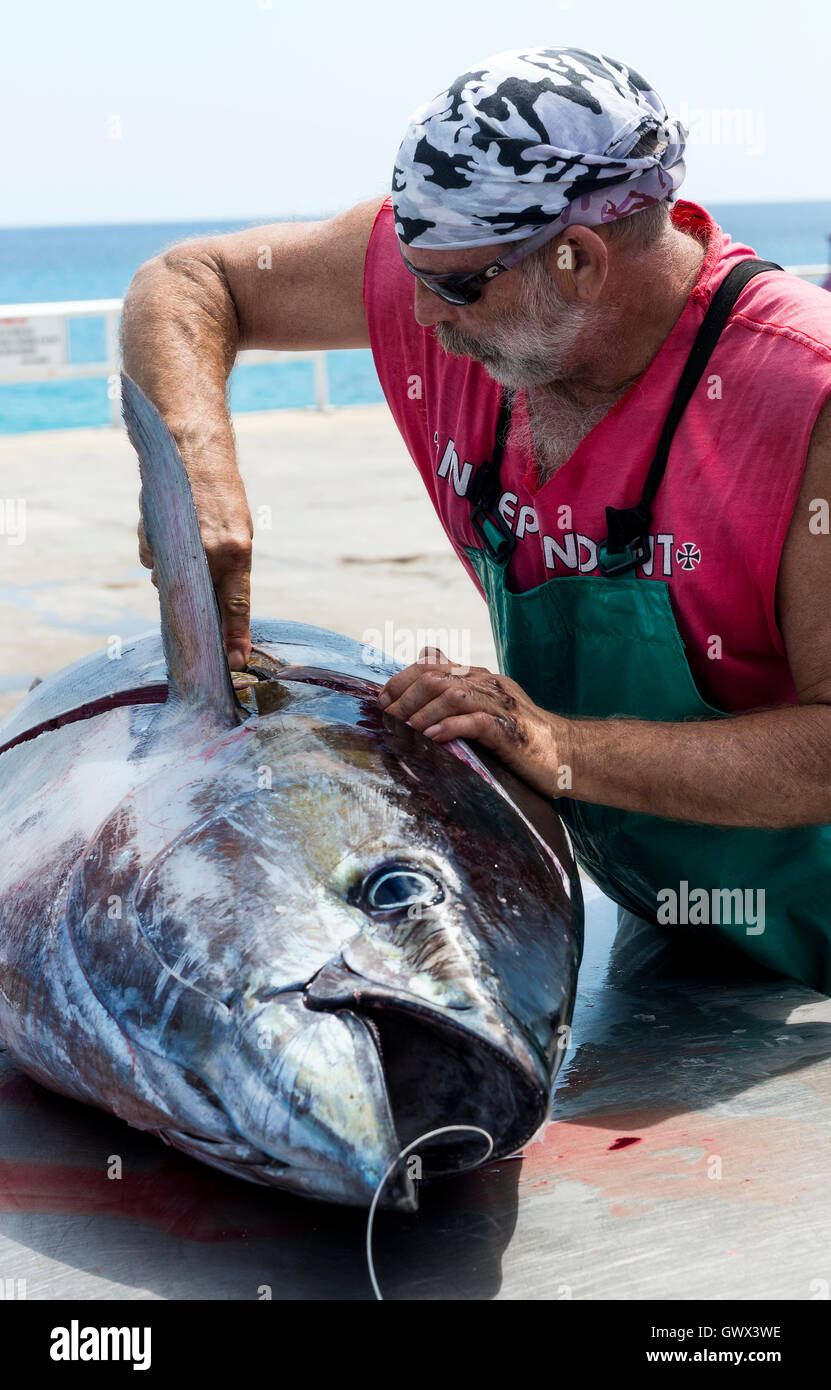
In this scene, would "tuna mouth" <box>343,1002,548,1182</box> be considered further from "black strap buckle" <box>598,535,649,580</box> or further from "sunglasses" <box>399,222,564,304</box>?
"sunglasses" <box>399,222,564,304</box>

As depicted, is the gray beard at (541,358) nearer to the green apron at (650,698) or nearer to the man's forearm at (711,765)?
the green apron at (650,698)

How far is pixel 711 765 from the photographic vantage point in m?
2.06

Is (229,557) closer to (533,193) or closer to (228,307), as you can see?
(533,193)

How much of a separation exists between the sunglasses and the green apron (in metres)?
0.32

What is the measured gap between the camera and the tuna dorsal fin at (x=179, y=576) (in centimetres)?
181

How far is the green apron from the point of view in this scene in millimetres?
2268

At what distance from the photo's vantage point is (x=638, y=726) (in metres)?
2.09

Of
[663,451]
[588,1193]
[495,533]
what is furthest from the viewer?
[495,533]

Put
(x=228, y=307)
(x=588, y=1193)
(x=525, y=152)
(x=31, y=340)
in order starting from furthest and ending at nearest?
(x=31, y=340) < (x=228, y=307) < (x=525, y=152) < (x=588, y=1193)

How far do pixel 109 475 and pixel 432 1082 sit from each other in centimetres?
1047

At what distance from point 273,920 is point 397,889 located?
14cm

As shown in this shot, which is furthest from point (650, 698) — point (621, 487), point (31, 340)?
point (31, 340)
